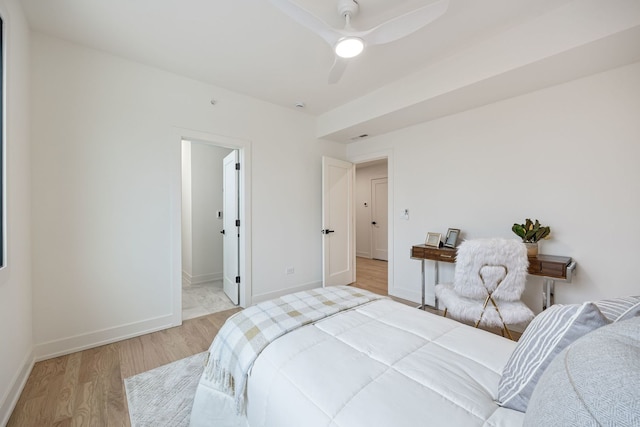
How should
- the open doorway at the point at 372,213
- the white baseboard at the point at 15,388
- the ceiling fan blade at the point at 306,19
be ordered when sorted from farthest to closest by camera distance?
the open doorway at the point at 372,213, the white baseboard at the point at 15,388, the ceiling fan blade at the point at 306,19

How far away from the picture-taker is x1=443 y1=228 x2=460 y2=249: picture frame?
9.95 ft

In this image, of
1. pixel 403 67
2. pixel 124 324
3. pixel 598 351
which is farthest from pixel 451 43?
pixel 124 324

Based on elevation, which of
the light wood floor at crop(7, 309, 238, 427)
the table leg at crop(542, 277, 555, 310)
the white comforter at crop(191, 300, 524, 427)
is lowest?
the light wood floor at crop(7, 309, 238, 427)

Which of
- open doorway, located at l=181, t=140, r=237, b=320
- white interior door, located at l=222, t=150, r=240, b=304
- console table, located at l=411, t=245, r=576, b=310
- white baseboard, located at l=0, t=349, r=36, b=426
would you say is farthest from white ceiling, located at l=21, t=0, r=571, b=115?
white baseboard, located at l=0, t=349, r=36, b=426

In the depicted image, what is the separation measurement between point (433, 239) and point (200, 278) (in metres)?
3.75

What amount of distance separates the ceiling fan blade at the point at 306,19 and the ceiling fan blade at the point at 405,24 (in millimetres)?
205

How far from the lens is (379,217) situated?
6.79 meters

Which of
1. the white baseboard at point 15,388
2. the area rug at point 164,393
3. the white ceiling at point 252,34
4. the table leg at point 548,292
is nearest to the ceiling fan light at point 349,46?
the white ceiling at point 252,34

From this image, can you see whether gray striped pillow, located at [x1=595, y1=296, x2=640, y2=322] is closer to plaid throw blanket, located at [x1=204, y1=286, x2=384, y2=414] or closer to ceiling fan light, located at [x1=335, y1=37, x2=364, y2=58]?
plaid throw blanket, located at [x1=204, y1=286, x2=384, y2=414]

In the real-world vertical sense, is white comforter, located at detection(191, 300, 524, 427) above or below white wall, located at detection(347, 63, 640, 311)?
below

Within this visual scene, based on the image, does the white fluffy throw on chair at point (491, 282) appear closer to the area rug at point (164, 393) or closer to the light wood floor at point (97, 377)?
the area rug at point (164, 393)

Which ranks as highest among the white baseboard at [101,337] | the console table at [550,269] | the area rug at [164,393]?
the console table at [550,269]

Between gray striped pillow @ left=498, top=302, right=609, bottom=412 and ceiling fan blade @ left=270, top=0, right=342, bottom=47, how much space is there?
1.82m

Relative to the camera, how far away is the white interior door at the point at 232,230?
3.41m
